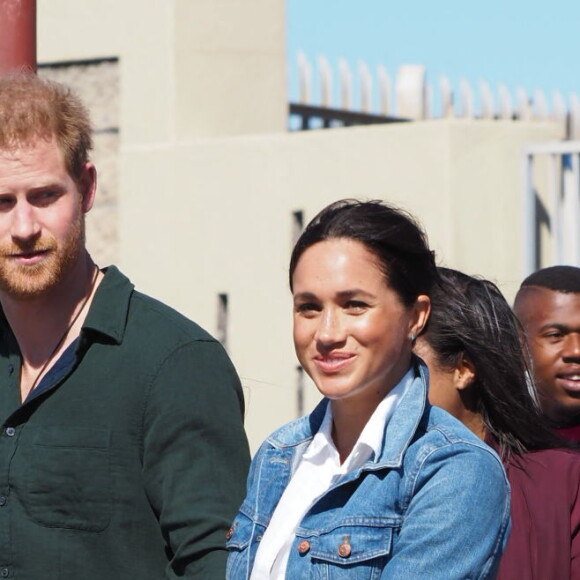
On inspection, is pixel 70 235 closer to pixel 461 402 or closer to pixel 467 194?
pixel 461 402

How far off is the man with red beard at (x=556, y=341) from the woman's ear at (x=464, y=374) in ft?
2.81

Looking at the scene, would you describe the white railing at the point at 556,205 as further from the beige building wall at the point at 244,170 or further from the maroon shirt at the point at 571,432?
the maroon shirt at the point at 571,432

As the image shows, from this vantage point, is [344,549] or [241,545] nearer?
[344,549]

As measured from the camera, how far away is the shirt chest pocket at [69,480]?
267 centimetres

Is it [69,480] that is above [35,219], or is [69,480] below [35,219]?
below

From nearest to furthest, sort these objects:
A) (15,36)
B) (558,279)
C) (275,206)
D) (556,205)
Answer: (15,36) → (558,279) → (556,205) → (275,206)

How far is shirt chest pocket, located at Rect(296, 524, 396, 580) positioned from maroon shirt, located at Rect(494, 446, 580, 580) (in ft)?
2.61

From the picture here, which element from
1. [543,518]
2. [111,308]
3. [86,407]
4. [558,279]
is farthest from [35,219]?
[558,279]

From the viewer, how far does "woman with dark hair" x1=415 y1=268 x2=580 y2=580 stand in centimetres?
312

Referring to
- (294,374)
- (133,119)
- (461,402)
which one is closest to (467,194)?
(294,374)

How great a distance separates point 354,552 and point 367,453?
0.58 ft

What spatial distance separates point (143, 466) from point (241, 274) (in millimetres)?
5818

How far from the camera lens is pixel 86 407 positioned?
2732 mm

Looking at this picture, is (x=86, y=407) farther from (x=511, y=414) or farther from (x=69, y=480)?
(x=511, y=414)
